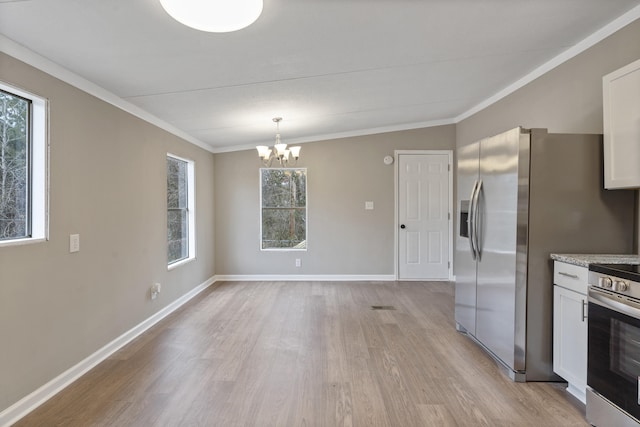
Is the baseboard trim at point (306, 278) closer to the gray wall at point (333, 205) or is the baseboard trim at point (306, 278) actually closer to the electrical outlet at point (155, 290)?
the gray wall at point (333, 205)

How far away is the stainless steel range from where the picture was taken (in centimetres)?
167

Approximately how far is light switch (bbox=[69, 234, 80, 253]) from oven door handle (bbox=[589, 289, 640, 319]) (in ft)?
11.1

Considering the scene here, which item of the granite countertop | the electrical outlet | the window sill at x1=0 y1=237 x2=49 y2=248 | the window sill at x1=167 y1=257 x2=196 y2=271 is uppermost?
the window sill at x1=0 y1=237 x2=49 y2=248

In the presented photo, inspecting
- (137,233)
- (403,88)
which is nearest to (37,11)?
(137,233)

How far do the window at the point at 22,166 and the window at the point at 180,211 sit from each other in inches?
73.2

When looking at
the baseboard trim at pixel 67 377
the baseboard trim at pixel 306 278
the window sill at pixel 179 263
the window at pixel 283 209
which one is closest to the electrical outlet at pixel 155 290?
the baseboard trim at pixel 67 377

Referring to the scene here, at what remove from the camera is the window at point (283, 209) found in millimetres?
5562

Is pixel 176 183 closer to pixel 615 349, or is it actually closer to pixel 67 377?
pixel 67 377

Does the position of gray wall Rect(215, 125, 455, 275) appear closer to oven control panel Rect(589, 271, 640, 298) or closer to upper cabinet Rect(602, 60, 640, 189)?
upper cabinet Rect(602, 60, 640, 189)

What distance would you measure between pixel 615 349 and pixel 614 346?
0.6 inches

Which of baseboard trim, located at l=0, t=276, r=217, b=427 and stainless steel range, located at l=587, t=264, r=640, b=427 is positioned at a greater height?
stainless steel range, located at l=587, t=264, r=640, b=427

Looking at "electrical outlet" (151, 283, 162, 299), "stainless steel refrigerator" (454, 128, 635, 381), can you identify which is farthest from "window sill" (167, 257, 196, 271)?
"stainless steel refrigerator" (454, 128, 635, 381)

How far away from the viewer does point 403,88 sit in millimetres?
3564

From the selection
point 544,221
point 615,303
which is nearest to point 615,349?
point 615,303
